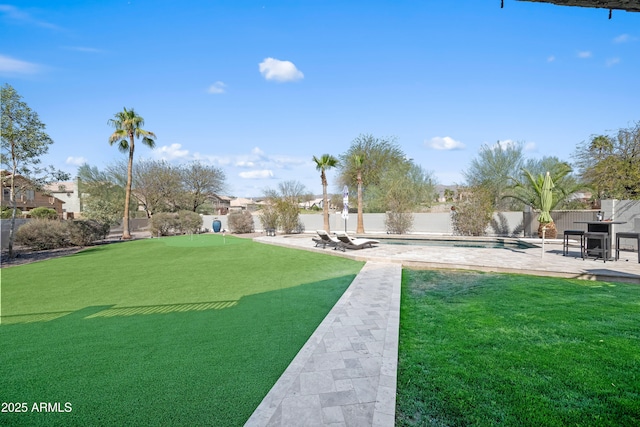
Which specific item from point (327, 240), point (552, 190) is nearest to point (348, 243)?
point (327, 240)

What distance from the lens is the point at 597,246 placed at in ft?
31.1

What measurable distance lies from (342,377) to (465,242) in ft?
49.2

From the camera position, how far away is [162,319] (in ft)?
15.9

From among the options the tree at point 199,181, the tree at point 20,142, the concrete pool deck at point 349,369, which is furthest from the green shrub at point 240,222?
the concrete pool deck at point 349,369

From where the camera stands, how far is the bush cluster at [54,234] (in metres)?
14.8

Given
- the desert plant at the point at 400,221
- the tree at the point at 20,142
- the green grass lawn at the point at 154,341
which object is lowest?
the green grass lawn at the point at 154,341

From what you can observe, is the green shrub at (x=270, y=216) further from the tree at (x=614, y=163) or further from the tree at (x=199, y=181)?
the tree at (x=614, y=163)

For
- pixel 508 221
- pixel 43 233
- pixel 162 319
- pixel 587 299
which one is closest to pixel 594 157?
pixel 508 221

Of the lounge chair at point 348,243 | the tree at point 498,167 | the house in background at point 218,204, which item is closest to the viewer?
the lounge chair at point 348,243

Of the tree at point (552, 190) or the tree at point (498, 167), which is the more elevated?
the tree at point (498, 167)

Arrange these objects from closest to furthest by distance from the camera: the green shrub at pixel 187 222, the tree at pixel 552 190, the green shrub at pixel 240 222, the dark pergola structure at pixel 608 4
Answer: the dark pergola structure at pixel 608 4
the tree at pixel 552 190
the green shrub at pixel 187 222
the green shrub at pixel 240 222

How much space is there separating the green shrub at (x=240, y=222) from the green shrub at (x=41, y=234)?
10.9 meters

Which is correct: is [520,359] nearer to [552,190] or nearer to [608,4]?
[608,4]

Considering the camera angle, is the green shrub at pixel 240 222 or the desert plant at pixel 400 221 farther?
the green shrub at pixel 240 222
